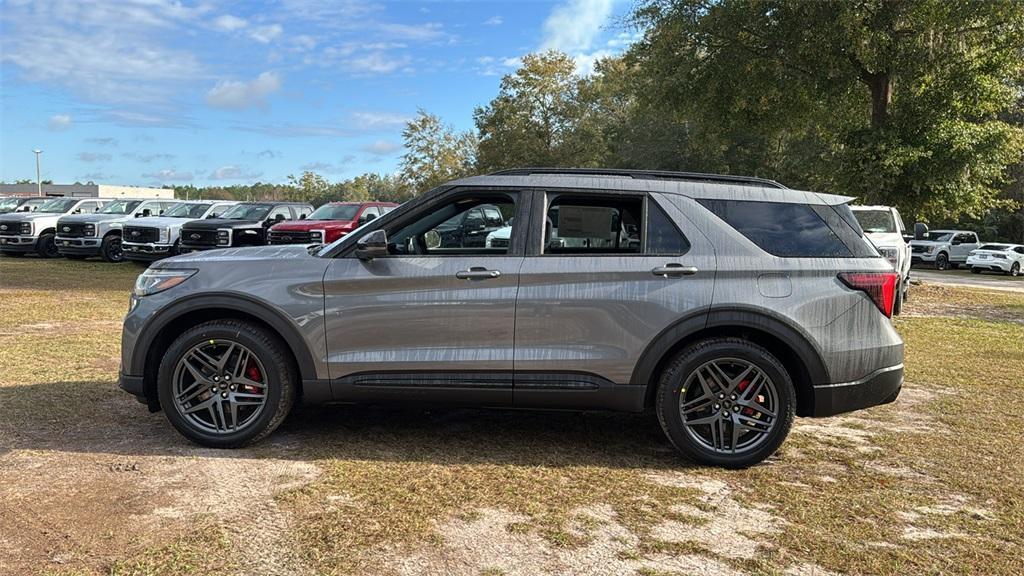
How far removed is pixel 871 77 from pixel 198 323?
18.3 meters

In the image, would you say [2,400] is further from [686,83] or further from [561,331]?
[686,83]

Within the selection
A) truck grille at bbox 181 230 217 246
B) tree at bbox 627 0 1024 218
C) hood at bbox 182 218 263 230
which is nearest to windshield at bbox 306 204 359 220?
hood at bbox 182 218 263 230

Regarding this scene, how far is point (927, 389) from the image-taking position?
6.87 m

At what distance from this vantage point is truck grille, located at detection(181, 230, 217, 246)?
17.8m

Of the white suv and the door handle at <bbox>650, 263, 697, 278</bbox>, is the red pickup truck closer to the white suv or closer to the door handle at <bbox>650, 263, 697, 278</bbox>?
the white suv

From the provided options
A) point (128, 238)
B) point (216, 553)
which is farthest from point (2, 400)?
point (128, 238)

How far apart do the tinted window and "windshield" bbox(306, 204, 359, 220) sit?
14.4 meters

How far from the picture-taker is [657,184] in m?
4.73

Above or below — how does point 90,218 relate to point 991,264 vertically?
above

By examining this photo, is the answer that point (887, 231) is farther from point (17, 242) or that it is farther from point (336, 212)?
point (17, 242)

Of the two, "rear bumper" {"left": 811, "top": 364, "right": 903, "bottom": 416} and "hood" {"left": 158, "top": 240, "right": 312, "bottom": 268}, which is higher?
"hood" {"left": 158, "top": 240, "right": 312, "bottom": 268}

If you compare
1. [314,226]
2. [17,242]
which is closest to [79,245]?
[17,242]

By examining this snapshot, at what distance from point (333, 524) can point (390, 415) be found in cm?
198

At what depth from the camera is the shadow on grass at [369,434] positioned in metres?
4.68
